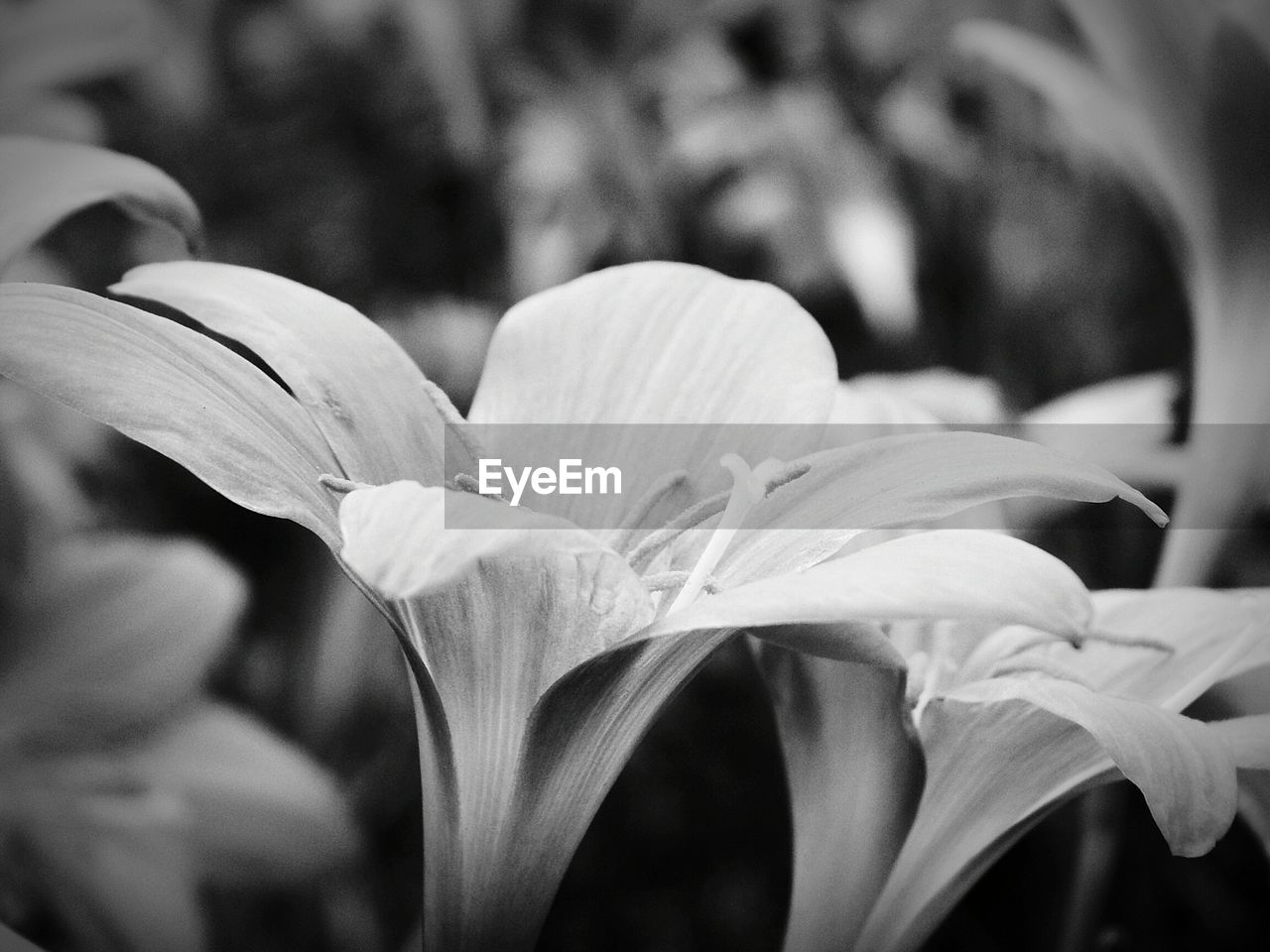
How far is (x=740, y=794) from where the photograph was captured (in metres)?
0.60

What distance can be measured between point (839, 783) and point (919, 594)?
11 cm

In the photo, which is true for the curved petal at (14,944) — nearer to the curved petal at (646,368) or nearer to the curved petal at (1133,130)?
the curved petal at (646,368)

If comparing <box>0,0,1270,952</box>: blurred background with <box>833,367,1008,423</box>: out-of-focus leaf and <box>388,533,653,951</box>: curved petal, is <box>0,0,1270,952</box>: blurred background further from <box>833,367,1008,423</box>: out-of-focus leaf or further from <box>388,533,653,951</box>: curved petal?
<box>388,533,653,951</box>: curved petal

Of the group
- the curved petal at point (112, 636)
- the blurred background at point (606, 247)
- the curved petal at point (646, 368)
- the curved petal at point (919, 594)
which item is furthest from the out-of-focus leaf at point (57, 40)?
the curved petal at point (919, 594)

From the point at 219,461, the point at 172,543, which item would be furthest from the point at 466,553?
the point at 172,543

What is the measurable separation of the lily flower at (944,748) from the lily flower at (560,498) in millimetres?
40

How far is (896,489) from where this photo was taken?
23 centimetres

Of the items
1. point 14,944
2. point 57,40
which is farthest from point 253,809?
point 57,40

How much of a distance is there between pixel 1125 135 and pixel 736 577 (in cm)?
25

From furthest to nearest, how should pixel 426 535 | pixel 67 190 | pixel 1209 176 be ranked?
1. pixel 1209 176
2. pixel 67 190
3. pixel 426 535

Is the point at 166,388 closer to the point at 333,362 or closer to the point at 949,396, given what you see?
the point at 333,362

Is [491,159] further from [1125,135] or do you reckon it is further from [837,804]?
[837,804]

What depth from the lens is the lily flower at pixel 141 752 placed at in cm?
45

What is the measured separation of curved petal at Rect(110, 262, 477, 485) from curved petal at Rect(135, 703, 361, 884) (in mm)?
233
